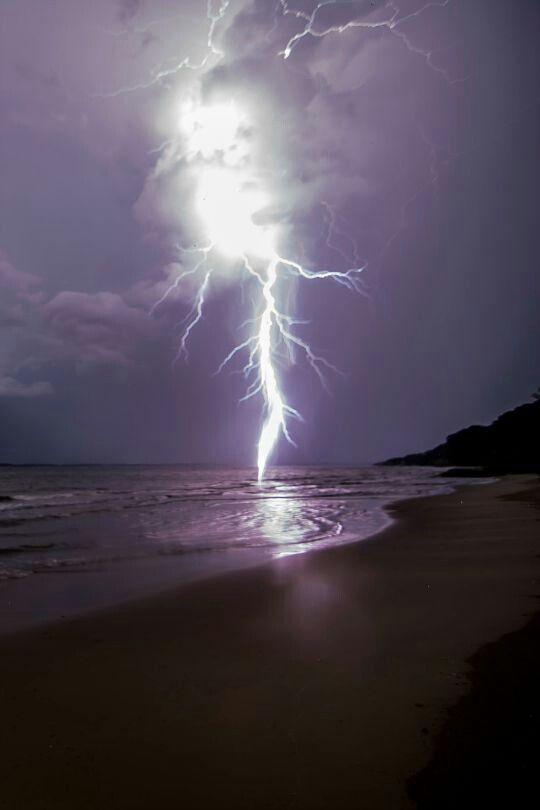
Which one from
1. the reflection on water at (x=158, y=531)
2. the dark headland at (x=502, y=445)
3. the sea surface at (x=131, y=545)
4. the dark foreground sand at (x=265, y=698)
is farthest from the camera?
the dark headland at (x=502, y=445)

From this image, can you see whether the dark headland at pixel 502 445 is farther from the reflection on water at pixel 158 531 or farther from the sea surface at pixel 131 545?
the sea surface at pixel 131 545

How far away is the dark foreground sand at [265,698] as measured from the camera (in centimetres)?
218

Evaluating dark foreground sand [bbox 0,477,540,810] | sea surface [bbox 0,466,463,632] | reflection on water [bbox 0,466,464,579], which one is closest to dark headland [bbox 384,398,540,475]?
reflection on water [bbox 0,466,464,579]

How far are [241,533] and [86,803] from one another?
9059mm

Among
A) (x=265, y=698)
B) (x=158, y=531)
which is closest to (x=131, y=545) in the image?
(x=158, y=531)

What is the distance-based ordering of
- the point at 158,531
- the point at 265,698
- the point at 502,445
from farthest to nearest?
the point at 502,445 < the point at 158,531 < the point at 265,698

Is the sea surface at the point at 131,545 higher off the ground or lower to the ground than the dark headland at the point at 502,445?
lower

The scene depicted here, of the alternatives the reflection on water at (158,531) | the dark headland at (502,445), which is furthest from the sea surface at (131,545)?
the dark headland at (502,445)

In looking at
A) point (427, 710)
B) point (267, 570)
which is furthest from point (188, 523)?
point (427, 710)

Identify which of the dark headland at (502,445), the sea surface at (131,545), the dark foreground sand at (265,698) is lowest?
the dark foreground sand at (265,698)

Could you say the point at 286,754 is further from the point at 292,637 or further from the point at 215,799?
the point at 292,637

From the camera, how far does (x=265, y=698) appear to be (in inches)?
118

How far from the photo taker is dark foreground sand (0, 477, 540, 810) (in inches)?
85.7

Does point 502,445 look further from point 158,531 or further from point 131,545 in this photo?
point 131,545
